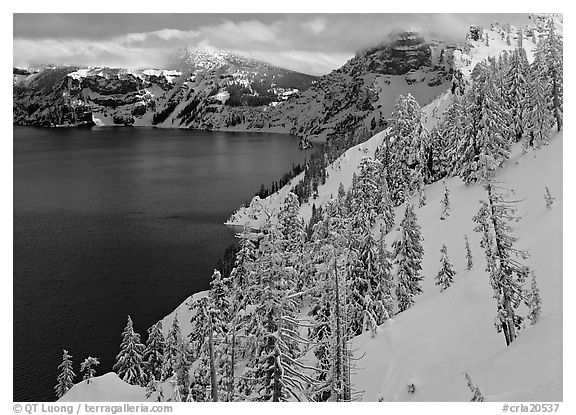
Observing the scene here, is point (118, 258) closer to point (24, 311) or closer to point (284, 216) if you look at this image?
point (24, 311)

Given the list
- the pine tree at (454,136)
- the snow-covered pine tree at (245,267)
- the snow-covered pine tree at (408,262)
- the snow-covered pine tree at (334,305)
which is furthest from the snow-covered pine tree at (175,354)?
the pine tree at (454,136)

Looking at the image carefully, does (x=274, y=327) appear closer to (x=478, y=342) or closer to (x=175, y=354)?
(x=478, y=342)

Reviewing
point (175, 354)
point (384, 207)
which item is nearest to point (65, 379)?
point (175, 354)

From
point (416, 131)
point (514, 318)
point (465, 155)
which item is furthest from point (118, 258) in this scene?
point (514, 318)

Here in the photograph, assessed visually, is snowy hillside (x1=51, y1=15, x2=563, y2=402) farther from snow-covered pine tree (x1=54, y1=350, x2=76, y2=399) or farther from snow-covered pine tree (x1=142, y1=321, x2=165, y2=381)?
snow-covered pine tree (x1=142, y1=321, x2=165, y2=381)

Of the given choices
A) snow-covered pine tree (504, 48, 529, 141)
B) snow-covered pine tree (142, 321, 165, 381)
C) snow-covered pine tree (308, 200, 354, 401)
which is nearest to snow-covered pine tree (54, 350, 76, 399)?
snow-covered pine tree (142, 321, 165, 381)
